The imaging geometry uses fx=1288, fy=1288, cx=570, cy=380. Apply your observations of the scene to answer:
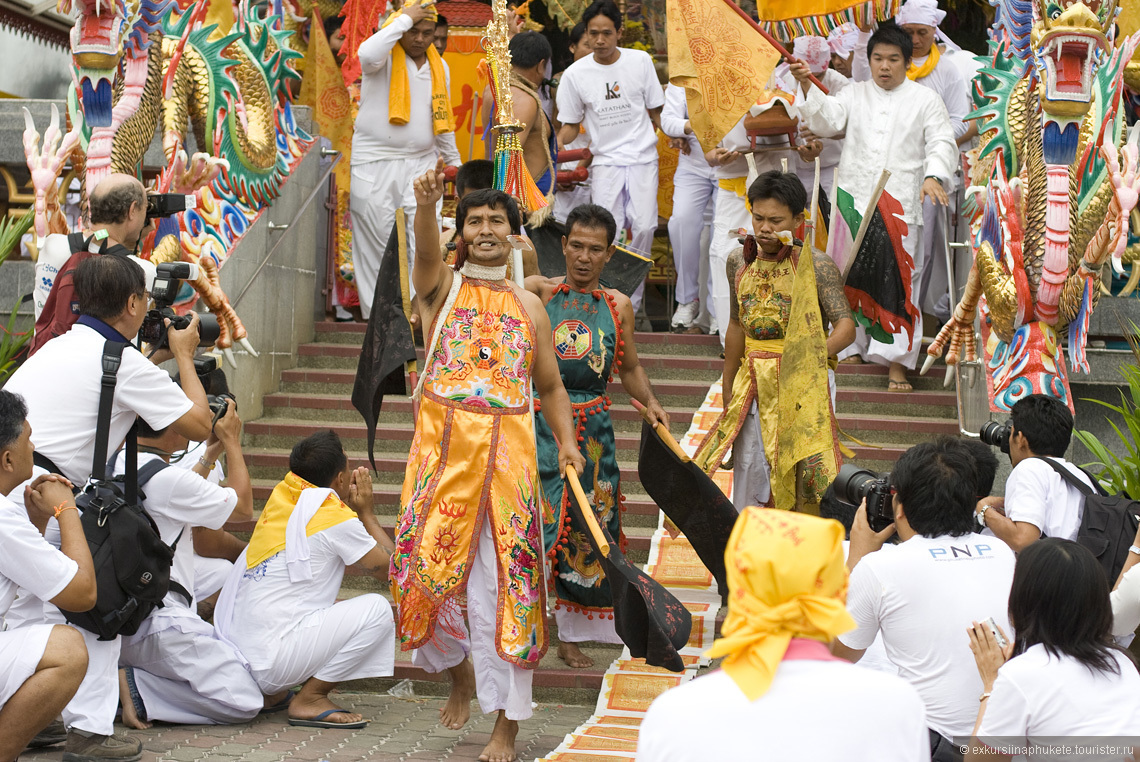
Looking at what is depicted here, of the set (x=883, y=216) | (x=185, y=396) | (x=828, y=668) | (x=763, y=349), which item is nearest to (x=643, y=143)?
(x=883, y=216)

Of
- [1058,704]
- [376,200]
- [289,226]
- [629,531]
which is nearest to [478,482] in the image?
[1058,704]

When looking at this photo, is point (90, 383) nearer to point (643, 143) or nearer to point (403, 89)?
point (403, 89)

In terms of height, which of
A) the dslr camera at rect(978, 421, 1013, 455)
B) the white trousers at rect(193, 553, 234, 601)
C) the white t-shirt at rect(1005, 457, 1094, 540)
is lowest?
the white trousers at rect(193, 553, 234, 601)

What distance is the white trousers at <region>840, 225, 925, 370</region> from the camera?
7977 millimetres

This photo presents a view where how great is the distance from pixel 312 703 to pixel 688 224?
5166 millimetres

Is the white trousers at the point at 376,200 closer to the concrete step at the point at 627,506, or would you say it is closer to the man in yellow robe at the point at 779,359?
the concrete step at the point at 627,506

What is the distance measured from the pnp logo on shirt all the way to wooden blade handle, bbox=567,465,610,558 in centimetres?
128

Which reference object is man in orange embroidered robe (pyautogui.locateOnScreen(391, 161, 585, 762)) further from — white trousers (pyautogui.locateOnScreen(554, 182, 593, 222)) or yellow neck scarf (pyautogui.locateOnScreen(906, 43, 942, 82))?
yellow neck scarf (pyautogui.locateOnScreen(906, 43, 942, 82))

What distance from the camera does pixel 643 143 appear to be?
9266 millimetres

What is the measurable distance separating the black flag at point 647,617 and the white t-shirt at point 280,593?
126cm

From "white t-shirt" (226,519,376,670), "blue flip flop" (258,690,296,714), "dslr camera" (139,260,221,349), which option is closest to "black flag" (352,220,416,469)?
"white t-shirt" (226,519,376,670)

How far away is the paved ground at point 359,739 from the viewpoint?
462cm

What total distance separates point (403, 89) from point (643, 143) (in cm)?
177

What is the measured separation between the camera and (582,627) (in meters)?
5.69
